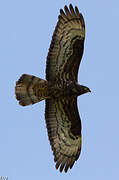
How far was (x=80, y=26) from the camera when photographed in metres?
22.3

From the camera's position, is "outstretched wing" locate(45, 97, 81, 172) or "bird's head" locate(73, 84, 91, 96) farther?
"outstretched wing" locate(45, 97, 81, 172)

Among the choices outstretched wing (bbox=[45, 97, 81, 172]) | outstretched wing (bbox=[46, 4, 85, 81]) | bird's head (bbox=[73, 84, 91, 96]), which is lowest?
outstretched wing (bbox=[45, 97, 81, 172])

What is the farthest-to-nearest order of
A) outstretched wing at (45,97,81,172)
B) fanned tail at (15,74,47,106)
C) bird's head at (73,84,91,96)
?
outstretched wing at (45,97,81,172) < bird's head at (73,84,91,96) < fanned tail at (15,74,47,106)

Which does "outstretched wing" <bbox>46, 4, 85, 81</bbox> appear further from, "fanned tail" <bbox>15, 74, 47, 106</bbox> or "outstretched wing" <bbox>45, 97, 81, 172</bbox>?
"outstretched wing" <bbox>45, 97, 81, 172</bbox>

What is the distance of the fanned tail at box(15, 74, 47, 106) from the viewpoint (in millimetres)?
22062

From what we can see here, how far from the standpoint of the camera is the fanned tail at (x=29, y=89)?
22.1 meters

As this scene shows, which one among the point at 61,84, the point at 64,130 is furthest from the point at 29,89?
the point at 64,130

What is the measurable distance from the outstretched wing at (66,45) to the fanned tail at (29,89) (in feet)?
0.99

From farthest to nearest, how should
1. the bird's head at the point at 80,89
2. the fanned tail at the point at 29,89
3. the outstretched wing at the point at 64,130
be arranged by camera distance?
the outstretched wing at the point at 64,130
the bird's head at the point at 80,89
the fanned tail at the point at 29,89

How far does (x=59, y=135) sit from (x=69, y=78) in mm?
1587

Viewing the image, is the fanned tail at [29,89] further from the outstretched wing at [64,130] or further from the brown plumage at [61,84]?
the outstretched wing at [64,130]

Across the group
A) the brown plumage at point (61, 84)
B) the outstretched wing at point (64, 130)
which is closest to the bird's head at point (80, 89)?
the brown plumage at point (61, 84)

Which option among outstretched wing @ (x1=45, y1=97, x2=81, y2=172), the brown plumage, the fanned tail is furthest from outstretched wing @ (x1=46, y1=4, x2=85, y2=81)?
outstretched wing @ (x1=45, y1=97, x2=81, y2=172)

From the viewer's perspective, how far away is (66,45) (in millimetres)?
22406
